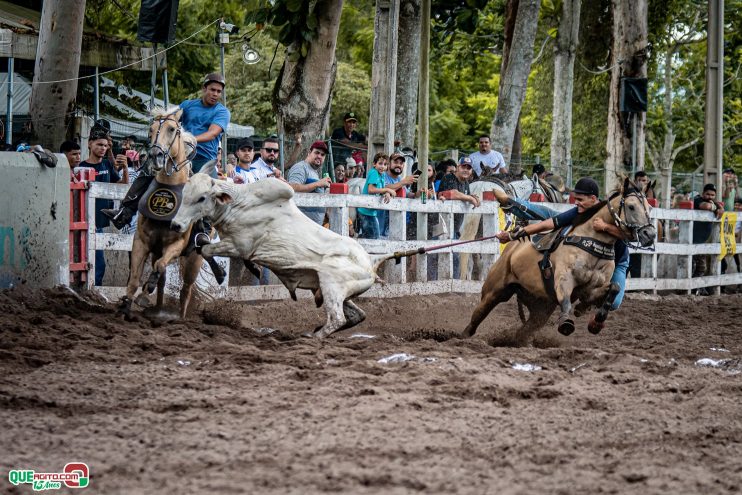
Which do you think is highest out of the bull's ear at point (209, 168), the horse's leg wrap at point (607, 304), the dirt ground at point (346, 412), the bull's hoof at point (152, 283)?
the bull's ear at point (209, 168)

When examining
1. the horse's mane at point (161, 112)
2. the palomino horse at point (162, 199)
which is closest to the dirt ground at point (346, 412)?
the palomino horse at point (162, 199)

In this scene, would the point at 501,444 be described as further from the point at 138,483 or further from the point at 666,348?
the point at 666,348

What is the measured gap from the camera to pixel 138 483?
4809 mm

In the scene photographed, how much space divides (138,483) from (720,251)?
17443 millimetres

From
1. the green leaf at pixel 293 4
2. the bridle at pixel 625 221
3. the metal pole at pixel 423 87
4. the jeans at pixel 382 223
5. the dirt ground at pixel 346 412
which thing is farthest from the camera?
the metal pole at pixel 423 87

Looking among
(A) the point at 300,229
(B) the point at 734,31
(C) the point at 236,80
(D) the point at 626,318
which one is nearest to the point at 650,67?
(B) the point at 734,31

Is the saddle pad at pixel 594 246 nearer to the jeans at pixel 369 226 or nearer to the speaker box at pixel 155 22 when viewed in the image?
the jeans at pixel 369 226

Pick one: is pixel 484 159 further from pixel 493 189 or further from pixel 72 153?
pixel 72 153

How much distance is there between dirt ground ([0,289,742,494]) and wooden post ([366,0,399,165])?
7981 mm

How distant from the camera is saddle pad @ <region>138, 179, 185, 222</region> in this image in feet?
33.2

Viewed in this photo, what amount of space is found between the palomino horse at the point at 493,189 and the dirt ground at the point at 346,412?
650cm

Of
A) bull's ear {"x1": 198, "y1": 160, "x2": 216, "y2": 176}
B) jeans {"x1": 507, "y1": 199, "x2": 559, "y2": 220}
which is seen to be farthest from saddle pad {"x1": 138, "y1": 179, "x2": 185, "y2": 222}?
jeans {"x1": 507, "y1": 199, "x2": 559, "y2": 220}

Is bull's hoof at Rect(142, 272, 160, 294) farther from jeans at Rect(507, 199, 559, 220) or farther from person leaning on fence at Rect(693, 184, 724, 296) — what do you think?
person leaning on fence at Rect(693, 184, 724, 296)

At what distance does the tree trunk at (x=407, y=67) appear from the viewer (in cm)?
2030
